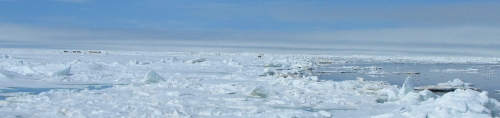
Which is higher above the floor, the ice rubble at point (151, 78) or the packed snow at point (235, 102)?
the ice rubble at point (151, 78)

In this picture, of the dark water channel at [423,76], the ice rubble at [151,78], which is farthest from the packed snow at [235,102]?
the dark water channel at [423,76]

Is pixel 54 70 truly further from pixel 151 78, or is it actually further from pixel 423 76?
pixel 423 76

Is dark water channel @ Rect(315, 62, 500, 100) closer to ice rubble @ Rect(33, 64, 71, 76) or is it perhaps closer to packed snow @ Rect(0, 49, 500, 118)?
packed snow @ Rect(0, 49, 500, 118)

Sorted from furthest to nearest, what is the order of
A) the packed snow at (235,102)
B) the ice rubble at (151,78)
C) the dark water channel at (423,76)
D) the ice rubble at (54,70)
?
the dark water channel at (423,76) → the ice rubble at (54,70) → the ice rubble at (151,78) → the packed snow at (235,102)

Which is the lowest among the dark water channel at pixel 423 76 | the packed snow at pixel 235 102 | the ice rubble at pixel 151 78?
the dark water channel at pixel 423 76

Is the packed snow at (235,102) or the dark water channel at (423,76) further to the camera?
the dark water channel at (423,76)

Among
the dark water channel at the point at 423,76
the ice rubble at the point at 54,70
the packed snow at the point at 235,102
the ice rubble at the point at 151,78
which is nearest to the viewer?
the packed snow at the point at 235,102

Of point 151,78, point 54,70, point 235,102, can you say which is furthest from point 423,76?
point 235,102

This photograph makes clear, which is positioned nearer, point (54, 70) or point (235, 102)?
point (235, 102)

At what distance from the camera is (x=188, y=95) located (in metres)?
8.48

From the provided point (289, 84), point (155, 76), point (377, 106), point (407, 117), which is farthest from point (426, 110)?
point (155, 76)

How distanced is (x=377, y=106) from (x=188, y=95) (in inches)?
115

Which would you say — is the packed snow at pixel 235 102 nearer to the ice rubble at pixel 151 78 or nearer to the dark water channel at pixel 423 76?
the ice rubble at pixel 151 78

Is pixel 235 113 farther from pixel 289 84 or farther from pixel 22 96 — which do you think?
pixel 289 84
